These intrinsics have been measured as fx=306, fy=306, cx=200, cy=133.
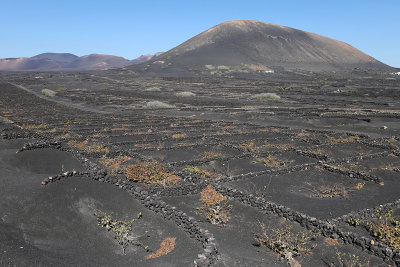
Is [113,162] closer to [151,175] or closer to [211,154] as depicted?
[151,175]

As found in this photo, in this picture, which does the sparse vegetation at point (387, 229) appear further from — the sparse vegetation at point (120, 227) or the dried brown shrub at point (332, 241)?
the sparse vegetation at point (120, 227)

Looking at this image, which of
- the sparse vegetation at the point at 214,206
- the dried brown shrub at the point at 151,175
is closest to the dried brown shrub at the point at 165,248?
the sparse vegetation at the point at 214,206

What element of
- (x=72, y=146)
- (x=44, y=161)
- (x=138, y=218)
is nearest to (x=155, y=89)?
(x=72, y=146)

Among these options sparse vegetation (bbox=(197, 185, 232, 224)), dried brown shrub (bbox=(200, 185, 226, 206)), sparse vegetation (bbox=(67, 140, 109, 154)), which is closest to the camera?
sparse vegetation (bbox=(197, 185, 232, 224))

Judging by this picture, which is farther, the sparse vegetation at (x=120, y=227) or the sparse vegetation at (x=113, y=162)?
the sparse vegetation at (x=113, y=162)

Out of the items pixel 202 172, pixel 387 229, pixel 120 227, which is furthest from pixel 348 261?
pixel 202 172

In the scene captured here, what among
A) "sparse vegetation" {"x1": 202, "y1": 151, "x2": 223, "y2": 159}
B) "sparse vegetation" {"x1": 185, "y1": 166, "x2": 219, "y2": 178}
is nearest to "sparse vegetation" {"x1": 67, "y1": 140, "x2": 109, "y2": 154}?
"sparse vegetation" {"x1": 185, "y1": 166, "x2": 219, "y2": 178}

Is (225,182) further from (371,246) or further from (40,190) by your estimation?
(40,190)

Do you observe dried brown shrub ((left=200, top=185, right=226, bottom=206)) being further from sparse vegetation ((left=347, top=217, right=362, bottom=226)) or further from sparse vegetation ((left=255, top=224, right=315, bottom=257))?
sparse vegetation ((left=347, top=217, right=362, bottom=226))
